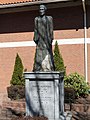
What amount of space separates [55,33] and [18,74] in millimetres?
2610

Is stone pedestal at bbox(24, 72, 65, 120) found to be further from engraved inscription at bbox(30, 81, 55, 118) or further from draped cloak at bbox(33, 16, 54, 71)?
draped cloak at bbox(33, 16, 54, 71)

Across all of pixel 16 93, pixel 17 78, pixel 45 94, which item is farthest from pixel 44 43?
pixel 17 78

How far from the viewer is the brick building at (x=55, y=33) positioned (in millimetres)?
15562

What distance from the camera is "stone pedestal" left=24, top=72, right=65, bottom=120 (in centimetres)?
946

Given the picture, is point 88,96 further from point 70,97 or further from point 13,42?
point 13,42

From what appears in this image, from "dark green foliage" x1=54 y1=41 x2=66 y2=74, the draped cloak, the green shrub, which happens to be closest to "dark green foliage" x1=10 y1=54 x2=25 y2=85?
"dark green foliage" x1=54 y1=41 x2=66 y2=74

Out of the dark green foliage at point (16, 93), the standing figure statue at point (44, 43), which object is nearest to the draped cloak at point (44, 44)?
the standing figure statue at point (44, 43)

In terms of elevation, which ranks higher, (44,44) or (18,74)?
(44,44)

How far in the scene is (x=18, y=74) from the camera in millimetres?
16062

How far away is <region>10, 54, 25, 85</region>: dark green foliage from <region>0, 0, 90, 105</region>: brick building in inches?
22.5

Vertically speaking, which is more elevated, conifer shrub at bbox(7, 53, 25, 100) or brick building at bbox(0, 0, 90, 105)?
brick building at bbox(0, 0, 90, 105)

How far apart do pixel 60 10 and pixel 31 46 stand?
2.27m

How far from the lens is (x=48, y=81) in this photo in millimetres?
9562

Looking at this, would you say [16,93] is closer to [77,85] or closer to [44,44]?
[77,85]
